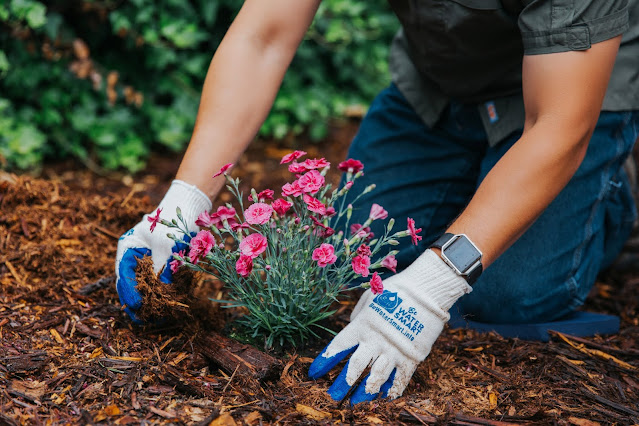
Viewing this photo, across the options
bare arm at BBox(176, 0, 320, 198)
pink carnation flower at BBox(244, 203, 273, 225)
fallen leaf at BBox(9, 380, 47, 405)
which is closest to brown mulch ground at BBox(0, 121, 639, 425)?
fallen leaf at BBox(9, 380, 47, 405)

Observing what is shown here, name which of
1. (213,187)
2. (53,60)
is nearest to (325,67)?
(53,60)

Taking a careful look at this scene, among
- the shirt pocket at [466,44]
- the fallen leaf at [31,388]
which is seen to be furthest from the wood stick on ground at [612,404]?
the fallen leaf at [31,388]

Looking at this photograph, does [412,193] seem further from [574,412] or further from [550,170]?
[574,412]

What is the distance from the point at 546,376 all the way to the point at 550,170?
690 mm

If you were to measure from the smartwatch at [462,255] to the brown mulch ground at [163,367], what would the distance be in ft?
1.28

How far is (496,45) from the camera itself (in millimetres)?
2121

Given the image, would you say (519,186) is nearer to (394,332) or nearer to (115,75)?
(394,332)

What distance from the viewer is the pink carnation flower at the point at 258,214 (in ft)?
4.99

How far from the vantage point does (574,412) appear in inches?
66.0

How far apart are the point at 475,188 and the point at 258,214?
1.41 metres

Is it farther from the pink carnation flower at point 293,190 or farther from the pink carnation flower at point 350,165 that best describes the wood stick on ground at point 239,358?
the pink carnation flower at point 350,165

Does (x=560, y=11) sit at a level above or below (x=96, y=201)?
above

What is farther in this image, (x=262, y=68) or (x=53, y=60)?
(x=53, y=60)

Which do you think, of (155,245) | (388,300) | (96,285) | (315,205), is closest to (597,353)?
(388,300)
